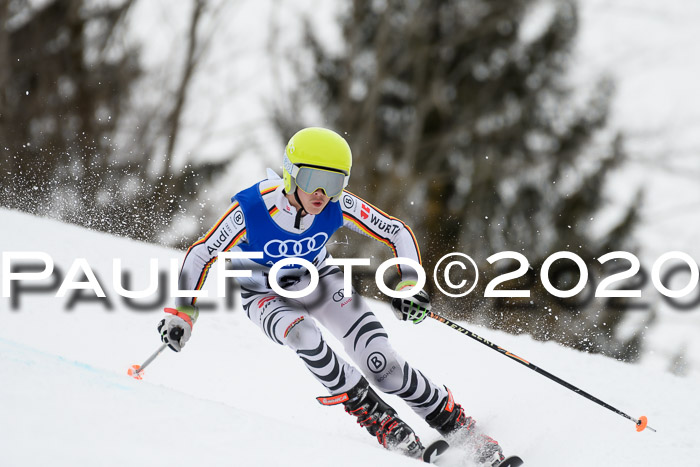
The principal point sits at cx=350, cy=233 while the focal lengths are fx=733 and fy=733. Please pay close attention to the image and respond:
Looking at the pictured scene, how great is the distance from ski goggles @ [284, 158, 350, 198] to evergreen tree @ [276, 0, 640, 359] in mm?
11798

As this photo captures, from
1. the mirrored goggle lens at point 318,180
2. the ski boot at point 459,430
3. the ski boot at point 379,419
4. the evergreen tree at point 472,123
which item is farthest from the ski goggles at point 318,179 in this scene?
the evergreen tree at point 472,123

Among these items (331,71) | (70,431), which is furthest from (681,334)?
(70,431)

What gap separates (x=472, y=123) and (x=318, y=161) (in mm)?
15362

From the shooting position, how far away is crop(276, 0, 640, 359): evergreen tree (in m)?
16.0

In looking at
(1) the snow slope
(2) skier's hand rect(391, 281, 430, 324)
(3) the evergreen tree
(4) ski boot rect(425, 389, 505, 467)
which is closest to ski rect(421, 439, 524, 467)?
(4) ski boot rect(425, 389, 505, 467)

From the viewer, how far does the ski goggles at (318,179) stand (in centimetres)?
345

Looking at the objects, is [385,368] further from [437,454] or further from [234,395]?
[234,395]

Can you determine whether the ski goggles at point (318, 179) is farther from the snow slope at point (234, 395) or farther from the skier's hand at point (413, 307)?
the snow slope at point (234, 395)

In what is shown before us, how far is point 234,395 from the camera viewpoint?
4.80 metres

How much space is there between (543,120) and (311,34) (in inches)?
239

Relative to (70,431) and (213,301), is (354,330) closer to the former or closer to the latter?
(70,431)

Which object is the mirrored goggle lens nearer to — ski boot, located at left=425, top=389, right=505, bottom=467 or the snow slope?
the snow slope

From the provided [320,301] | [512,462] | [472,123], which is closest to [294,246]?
[320,301]

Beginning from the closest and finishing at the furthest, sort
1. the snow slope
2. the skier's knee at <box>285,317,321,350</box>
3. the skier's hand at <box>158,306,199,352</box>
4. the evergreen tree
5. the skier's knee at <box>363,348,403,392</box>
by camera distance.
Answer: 1. the snow slope
2. the skier's hand at <box>158,306,199,352</box>
3. the skier's knee at <box>285,317,321,350</box>
4. the skier's knee at <box>363,348,403,392</box>
5. the evergreen tree
